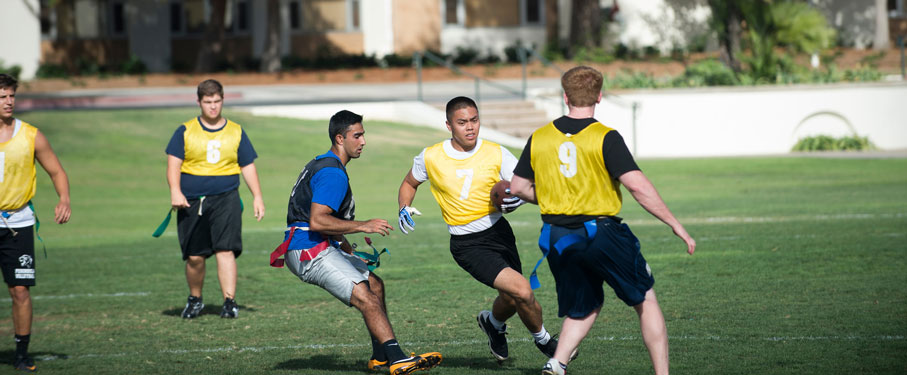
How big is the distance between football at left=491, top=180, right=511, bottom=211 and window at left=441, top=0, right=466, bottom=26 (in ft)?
128

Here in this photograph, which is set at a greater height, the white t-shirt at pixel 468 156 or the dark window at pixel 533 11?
the dark window at pixel 533 11

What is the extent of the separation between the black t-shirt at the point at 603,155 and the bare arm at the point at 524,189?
0.03m

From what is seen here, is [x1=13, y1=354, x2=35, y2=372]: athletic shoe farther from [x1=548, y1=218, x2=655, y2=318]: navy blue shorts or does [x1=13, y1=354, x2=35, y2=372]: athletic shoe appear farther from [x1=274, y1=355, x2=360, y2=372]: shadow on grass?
[x1=548, y1=218, x2=655, y2=318]: navy blue shorts

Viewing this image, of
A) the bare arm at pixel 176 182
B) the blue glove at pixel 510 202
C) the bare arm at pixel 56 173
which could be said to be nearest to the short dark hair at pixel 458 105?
the blue glove at pixel 510 202

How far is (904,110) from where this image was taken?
82.2ft

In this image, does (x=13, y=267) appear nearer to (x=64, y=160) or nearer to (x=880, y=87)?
(x=64, y=160)

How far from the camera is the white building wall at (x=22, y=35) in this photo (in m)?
44.2

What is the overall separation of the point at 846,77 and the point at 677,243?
16475mm

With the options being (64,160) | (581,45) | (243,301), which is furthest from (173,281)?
(581,45)

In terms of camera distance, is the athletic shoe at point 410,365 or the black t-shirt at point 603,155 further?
the athletic shoe at point 410,365

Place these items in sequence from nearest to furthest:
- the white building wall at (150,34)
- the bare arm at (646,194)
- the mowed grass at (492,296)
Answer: the bare arm at (646,194) → the mowed grass at (492,296) → the white building wall at (150,34)

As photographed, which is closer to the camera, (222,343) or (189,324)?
(222,343)

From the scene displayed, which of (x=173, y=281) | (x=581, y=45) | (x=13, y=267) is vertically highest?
(x=581, y=45)

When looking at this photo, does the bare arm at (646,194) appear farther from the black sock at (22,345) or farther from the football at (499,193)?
the black sock at (22,345)
